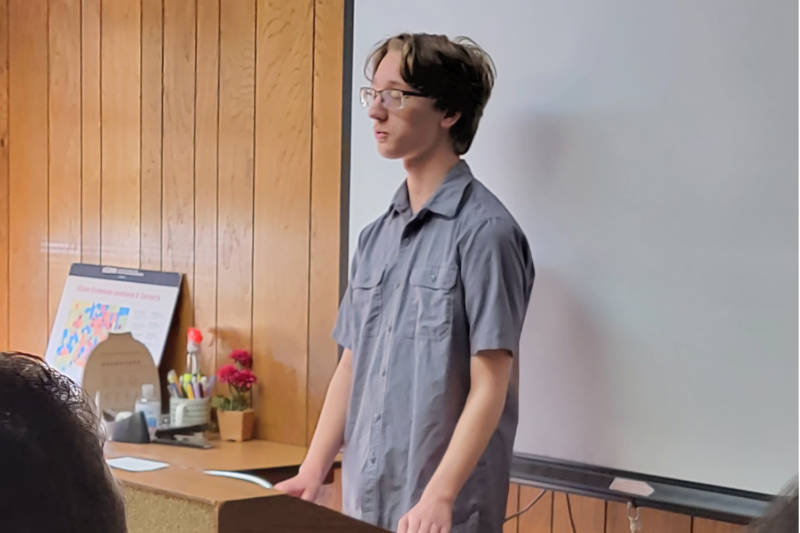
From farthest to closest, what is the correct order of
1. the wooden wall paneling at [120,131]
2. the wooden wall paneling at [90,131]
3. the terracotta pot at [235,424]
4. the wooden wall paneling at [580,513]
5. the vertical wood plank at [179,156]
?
the wooden wall paneling at [90,131]
the wooden wall paneling at [120,131]
the vertical wood plank at [179,156]
the terracotta pot at [235,424]
the wooden wall paneling at [580,513]

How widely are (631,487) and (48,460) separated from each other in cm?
158

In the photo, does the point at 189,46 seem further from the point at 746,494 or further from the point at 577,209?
the point at 746,494

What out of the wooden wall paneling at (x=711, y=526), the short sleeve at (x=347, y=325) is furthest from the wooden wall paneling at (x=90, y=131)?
the wooden wall paneling at (x=711, y=526)

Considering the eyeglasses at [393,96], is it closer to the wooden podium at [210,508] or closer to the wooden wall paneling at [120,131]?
the wooden podium at [210,508]

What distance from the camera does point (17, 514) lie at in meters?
0.40

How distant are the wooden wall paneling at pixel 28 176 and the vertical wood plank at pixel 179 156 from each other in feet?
→ 2.17

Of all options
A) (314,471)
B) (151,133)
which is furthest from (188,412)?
(314,471)

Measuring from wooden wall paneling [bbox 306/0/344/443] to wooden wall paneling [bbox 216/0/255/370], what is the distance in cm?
22

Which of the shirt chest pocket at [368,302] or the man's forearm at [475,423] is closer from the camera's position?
the man's forearm at [475,423]

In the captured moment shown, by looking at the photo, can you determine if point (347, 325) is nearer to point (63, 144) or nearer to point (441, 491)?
point (441, 491)

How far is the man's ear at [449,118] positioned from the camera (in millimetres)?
1787

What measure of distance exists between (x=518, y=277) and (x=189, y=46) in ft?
5.09

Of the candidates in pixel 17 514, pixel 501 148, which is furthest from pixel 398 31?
pixel 17 514

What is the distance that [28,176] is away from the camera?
3.41 metres
